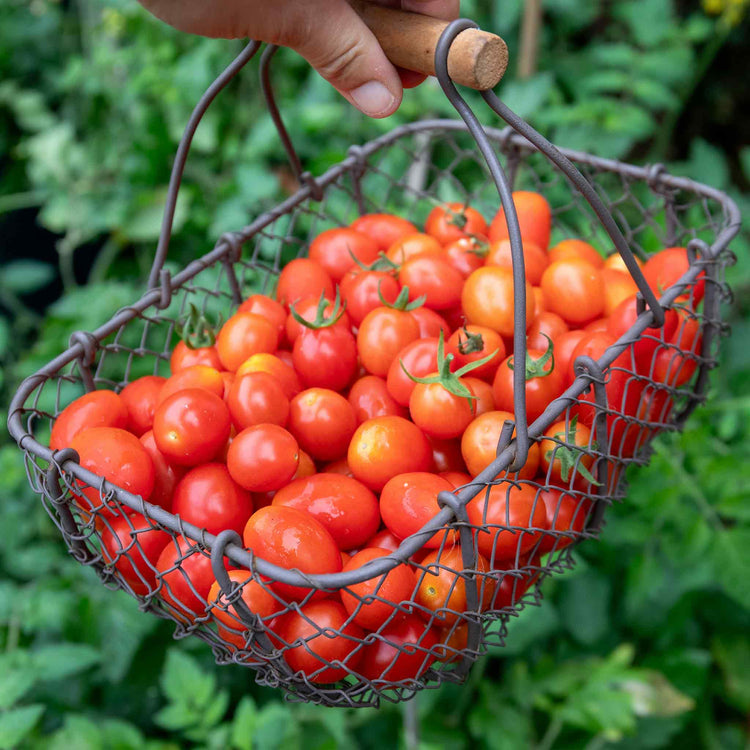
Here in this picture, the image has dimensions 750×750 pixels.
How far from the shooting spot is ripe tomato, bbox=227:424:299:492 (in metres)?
0.79

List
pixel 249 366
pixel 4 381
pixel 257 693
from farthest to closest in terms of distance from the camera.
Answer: pixel 4 381
pixel 257 693
pixel 249 366

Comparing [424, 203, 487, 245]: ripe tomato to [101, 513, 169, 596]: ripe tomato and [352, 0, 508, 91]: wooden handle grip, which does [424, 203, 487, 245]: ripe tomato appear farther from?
[101, 513, 169, 596]: ripe tomato

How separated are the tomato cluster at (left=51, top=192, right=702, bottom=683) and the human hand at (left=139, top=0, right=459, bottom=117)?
10.5 inches

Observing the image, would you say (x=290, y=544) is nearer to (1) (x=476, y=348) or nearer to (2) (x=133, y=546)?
(2) (x=133, y=546)

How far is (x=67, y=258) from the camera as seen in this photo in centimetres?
258

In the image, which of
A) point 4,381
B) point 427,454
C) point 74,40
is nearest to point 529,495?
point 427,454

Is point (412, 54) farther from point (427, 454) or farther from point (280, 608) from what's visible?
point (280, 608)

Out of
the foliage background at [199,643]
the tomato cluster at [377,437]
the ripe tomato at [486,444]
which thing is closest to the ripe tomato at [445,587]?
the tomato cluster at [377,437]

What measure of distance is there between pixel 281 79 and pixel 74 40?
1.26 m

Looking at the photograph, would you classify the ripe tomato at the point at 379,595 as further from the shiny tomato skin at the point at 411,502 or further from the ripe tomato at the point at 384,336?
the ripe tomato at the point at 384,336

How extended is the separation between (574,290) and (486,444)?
0.96ft

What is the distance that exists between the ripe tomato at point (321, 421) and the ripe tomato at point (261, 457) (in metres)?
0.07

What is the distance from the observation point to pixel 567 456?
0.75 m

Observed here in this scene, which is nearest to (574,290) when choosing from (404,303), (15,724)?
(404,303)
